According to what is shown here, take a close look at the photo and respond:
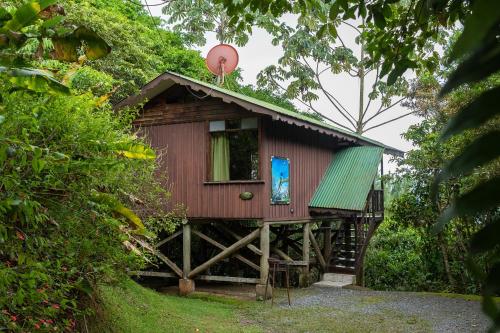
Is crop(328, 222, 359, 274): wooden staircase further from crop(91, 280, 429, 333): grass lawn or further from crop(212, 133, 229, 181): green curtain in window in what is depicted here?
crop(212, 133, 229, 181): green curtain in window

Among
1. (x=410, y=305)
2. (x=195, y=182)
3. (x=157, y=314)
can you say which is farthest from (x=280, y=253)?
(x=157, y=314)

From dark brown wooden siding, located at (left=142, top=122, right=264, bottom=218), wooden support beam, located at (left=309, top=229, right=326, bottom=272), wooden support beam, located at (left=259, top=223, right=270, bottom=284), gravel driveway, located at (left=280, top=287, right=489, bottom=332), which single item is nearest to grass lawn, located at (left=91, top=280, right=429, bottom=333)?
gravel driveway, located at (left=280, top=287, right=489, bottom=332)

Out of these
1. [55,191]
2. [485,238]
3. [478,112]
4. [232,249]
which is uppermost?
[55,191]

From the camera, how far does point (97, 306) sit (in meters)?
5.57

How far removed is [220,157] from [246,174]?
6.35 feet

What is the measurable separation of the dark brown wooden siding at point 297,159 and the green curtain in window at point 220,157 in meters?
0.89

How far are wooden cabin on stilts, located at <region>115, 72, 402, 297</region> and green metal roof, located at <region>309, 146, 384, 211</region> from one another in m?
0.03

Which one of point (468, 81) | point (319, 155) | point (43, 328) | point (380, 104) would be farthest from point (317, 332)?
point (380, 104)

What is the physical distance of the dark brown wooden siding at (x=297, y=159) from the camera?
11.0 metres

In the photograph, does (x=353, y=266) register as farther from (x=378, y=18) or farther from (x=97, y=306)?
(x=378, y=18)

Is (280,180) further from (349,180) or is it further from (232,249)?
(349,180)

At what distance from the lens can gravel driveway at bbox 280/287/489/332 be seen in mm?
8688

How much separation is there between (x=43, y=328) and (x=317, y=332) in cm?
527

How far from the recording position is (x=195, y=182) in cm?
1141
